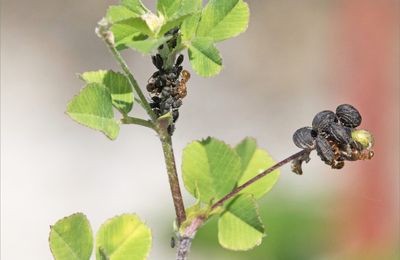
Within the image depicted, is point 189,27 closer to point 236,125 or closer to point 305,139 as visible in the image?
point 305,139

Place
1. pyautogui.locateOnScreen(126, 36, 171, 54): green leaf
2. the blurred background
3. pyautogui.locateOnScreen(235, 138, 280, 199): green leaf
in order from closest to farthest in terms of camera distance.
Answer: pyautogui.locateOnScreen(126, 36, 171, 54): green leaf < pyautogui.locateOnScreen(235, 138, 280, 199): green leaf < the blurred background

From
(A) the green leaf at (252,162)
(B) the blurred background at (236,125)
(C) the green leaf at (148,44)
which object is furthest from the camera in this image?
(B) the blurred background at (236,125)

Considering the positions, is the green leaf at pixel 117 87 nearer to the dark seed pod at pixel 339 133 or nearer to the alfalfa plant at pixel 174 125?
the alfalfa plant at pixel 174 125

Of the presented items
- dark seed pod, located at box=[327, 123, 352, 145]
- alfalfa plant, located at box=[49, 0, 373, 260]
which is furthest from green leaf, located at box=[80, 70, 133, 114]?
dark seed pod, located at box=[327, 123, 352, 145]

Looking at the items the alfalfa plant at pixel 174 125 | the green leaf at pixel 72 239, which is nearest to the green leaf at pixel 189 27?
the alfalfa plant at pixel 174 125

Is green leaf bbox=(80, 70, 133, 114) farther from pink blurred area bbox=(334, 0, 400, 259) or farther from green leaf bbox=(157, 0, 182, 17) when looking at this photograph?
pink blurred area bbox=(334, 0, 400, 259)

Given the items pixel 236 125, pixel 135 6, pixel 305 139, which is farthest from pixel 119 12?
pixel 236 125

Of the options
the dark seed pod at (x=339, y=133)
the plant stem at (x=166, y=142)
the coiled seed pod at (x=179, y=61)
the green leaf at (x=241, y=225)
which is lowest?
the green leaf at (x=241, y=225)
